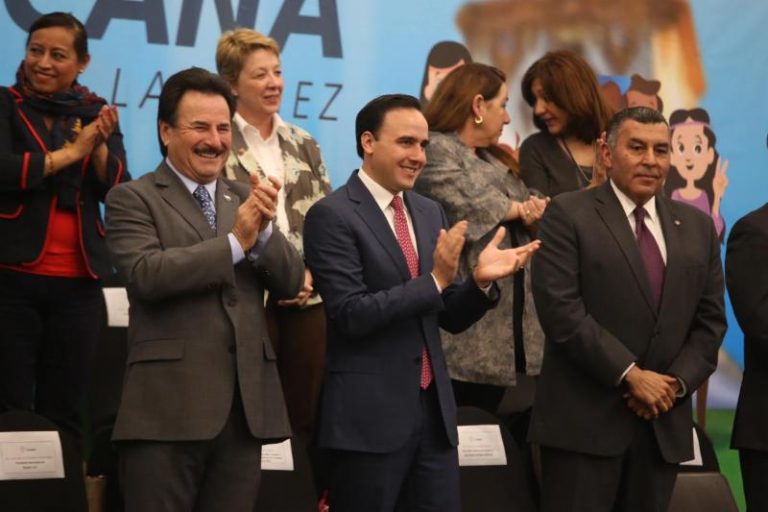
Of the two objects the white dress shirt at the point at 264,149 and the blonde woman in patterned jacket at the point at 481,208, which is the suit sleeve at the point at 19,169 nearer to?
the white dress shirt at the point at 264,149

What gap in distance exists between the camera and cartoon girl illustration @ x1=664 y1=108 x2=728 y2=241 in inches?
239

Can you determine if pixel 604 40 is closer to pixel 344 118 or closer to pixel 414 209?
pixel 344 118

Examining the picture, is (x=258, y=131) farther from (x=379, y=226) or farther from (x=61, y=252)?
(x=379, y=226)

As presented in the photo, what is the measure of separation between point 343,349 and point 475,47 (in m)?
2.59

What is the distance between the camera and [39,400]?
4344 mm

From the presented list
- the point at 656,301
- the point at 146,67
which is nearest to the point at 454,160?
the point at 656,301

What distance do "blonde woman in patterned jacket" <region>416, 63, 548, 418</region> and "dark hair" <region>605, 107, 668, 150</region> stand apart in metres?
0.65

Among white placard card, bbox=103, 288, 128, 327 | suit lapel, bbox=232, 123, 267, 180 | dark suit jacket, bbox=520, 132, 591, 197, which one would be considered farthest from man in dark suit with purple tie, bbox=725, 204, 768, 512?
white placard card, bbox=103, 288, 128, 327

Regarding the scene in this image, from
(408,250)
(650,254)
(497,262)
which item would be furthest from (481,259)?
(650,254)

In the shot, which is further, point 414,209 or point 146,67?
point 146,67

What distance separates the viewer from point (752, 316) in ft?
13.2

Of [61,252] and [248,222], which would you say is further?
[61,252]

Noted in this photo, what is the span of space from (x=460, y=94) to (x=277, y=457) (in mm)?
1473

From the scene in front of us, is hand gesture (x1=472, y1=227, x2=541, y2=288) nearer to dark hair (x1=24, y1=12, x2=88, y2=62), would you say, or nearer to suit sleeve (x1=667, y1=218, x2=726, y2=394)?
suit sleeve (x1=667, y1=218, x2=726, y2=394)
